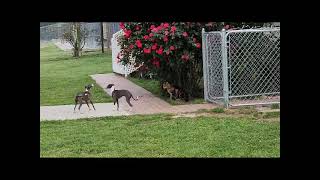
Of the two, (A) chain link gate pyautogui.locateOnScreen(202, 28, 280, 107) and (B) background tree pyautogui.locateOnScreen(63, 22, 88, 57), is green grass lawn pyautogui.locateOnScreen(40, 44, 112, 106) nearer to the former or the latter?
(B) background tree pyautogui.locateOnScreen(63, 22, 88, 57)

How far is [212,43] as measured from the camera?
8469mm

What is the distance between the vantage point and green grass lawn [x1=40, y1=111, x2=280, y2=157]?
17.5ft

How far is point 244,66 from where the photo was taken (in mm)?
8609

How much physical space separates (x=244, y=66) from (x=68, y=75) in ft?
22.9

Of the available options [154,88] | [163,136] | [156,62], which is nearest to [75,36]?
[154,88]

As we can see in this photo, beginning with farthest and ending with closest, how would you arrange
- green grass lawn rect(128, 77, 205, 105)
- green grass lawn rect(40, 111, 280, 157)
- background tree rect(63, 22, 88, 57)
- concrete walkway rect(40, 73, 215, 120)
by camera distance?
background tree rect(63, 22, 88, 57) → green grass lawn rect(128, 77, 205, 105) → concrete walkway rect(40, 73, 215, 120) → green grass lawn rect(40, 111, 280, 157)

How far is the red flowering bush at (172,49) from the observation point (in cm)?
827

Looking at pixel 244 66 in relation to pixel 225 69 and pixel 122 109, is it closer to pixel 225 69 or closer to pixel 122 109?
pixel 225 69

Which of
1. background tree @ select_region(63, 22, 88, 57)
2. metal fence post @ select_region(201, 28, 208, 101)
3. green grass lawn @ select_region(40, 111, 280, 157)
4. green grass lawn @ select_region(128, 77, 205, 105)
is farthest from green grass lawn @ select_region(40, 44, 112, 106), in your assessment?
green grass lawn @ select_region(40, 111, 280, 157)

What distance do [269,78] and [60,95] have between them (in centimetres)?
413

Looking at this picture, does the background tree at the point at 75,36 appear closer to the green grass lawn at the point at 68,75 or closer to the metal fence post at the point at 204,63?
the green grass lawn at the point at 68,75

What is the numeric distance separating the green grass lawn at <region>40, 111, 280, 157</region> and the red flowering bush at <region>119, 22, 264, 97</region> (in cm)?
141
